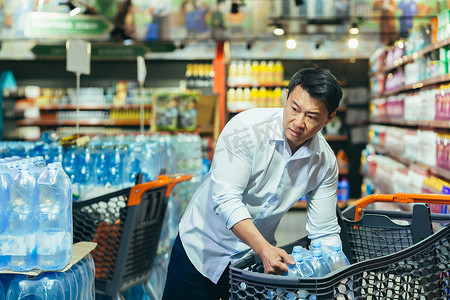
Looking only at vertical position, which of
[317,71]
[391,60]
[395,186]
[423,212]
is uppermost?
[391,60]

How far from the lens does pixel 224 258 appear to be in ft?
7.32

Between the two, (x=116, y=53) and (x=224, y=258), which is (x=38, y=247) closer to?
(x=224, y=258)

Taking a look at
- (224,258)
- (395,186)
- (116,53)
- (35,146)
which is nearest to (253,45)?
(116,53)

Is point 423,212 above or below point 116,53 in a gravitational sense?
below

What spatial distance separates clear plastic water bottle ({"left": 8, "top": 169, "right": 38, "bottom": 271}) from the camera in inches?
72.9

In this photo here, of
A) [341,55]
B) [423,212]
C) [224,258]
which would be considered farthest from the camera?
[341,55]

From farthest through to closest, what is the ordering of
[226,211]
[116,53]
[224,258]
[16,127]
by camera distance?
1. [16,127]
2. [116,53]
3. [224,258]
4. [226,211]

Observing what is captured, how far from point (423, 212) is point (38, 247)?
1284 millimetres

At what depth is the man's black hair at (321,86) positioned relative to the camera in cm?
184

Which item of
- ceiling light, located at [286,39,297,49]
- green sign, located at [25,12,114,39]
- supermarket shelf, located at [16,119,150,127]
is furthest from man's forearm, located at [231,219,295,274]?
supermarket shelf, located at [16,119,150,127]

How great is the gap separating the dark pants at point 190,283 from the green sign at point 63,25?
6.65m

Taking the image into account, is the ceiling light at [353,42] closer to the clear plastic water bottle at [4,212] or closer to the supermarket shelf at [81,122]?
the supermarket shelf at [81,122]

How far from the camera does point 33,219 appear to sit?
1882 millimetres

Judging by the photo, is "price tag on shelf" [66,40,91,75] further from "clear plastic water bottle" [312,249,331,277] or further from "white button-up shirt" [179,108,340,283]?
"clear plastic water bottle" [312,249,331,277]
